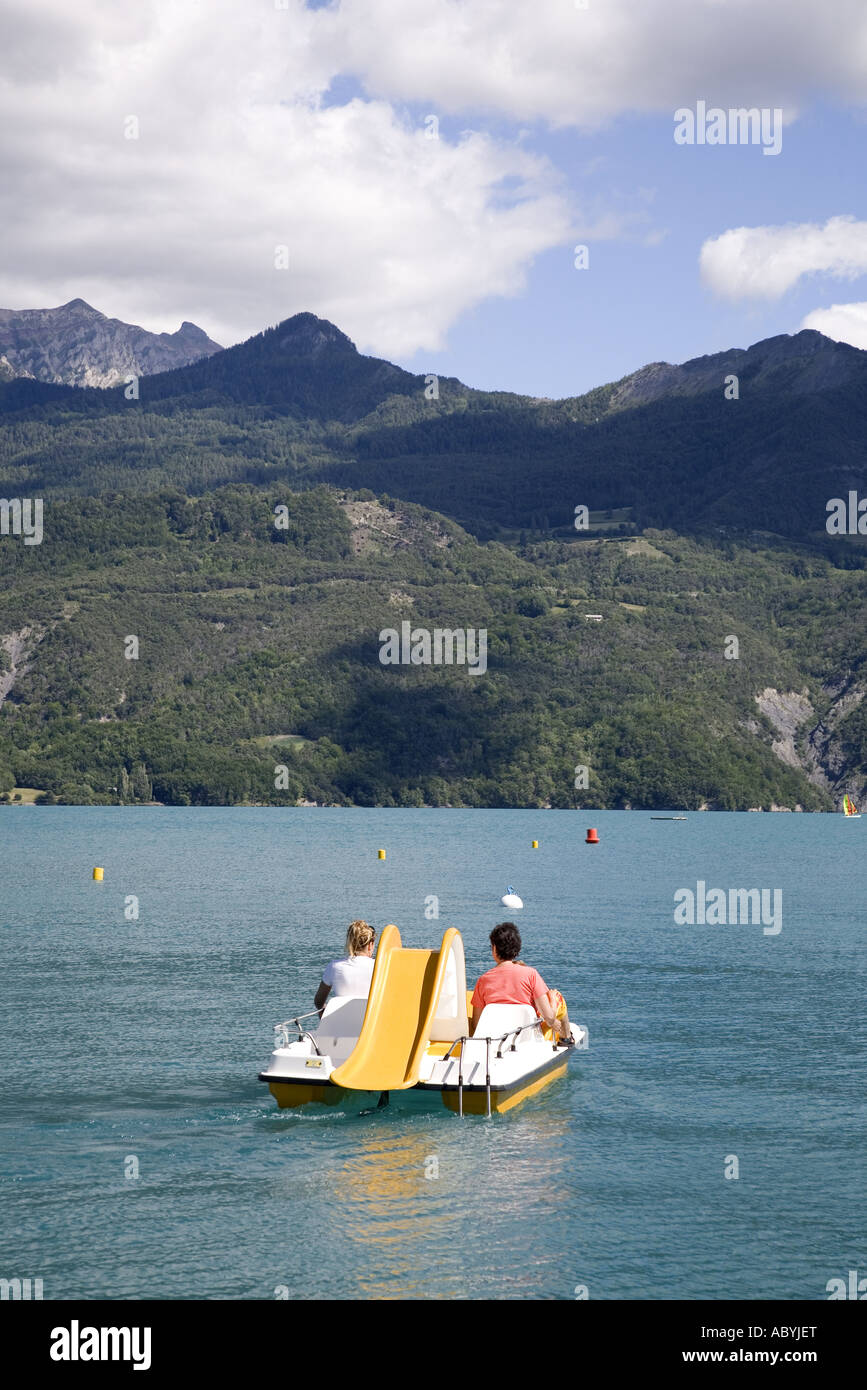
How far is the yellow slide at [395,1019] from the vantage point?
21.6 metres

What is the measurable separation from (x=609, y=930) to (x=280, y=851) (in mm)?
58515

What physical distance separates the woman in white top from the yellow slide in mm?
649

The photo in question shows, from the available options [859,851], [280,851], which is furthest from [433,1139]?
Result: [859,851]

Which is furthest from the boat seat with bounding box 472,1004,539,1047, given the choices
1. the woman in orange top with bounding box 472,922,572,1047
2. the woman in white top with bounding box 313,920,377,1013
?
the woman in white top with bounding box 313,920,377,1013

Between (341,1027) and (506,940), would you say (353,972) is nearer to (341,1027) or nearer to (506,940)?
(341,1027)

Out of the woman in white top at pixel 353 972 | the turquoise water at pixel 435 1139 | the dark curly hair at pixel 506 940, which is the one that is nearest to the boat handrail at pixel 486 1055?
the turquoise water at pixel 435 1139

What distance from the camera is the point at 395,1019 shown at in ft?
73.1

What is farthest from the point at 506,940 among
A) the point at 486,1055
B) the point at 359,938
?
the point at 359,938

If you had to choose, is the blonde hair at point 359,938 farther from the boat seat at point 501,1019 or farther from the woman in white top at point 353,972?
the boat seat at point 501,1019

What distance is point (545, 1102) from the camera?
80.0 feet

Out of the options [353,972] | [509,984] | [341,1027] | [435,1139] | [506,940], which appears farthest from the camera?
[509,984]

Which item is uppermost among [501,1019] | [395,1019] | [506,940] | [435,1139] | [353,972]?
[506,940]

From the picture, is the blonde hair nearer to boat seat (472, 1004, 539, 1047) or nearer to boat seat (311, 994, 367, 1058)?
boat seat (311, 994, 367, 1058)

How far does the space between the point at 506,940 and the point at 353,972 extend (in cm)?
242
